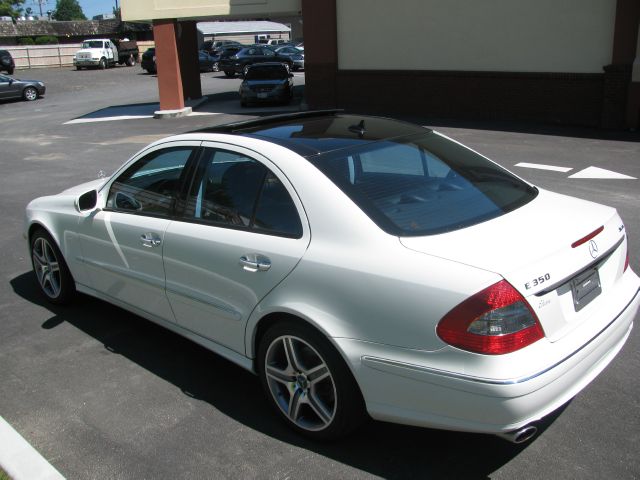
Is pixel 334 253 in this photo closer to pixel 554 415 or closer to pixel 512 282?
pixel 512 282

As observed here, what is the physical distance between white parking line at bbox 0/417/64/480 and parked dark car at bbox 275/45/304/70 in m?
40.4

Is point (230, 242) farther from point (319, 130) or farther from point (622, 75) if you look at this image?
point (622, 75)

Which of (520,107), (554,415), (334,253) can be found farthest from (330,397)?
(520,107)

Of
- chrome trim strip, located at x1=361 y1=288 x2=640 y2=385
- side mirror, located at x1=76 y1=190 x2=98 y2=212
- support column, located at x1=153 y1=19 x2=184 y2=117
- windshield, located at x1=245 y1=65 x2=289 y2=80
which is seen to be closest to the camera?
chrome trim strip, located at x1=361 y1=288 x2=640 y2=385

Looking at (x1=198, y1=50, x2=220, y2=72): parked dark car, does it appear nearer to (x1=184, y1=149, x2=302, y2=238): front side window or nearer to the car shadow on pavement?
the car shadow on pavement

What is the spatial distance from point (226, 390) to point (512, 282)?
2.11 m

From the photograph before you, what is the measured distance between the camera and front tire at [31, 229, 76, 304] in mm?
5445

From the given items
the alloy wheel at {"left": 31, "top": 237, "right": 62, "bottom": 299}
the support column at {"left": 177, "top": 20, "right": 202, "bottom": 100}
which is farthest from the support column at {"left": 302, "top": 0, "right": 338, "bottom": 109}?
the alloy wheel at {"left": 31, "top": 237, "right": 62, "bottom": 299}

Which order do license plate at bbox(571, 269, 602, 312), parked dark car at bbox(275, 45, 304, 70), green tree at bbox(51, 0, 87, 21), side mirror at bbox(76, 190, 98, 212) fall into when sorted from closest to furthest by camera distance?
license plate at bbox(571, 269, 602, 312) < side mirror at bbox(76, 190, 98, 212) < parked dark car at bbox(275, 45, 304, 70) < green tree at bbox(51, 0, 87, 21)

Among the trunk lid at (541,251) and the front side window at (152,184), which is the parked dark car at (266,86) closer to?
the front side window at (152,184)

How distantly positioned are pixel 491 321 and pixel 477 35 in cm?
1558

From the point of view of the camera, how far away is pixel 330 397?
3453mm

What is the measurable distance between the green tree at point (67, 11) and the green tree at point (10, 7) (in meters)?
58.8

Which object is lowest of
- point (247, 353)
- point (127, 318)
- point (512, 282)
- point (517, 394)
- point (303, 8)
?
point (127, 318)
